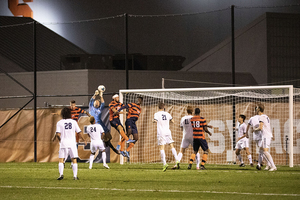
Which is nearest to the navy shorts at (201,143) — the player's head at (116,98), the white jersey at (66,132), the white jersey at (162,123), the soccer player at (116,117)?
the white jersey at (162,123)

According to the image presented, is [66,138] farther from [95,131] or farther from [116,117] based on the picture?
[116,117]

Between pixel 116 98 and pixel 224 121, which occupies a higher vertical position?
pixel 116 98

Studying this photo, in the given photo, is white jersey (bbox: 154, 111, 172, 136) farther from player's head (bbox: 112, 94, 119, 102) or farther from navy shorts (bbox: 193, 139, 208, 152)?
player's head (bbox: 112, 94, 119, 102)

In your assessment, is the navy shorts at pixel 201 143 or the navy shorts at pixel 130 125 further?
the navy shorts at pixel 130 125

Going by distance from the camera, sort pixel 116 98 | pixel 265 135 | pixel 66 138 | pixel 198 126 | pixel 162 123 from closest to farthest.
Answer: pixel 66 138
pixel 265 135
pixel 198 126
pixel 162 123
pixel 116 98

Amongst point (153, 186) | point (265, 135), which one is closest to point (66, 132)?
point (153, 186)

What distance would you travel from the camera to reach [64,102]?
25.3m

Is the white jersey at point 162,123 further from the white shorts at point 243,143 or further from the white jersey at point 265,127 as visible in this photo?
the white shorts at point 243,143

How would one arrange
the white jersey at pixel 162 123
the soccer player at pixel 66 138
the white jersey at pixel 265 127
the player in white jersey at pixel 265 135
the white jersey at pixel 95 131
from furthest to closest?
the white jersey at pixel 95 131, the white jersey at pixel 162 123, the white jersey at pixel 265 127, the player in white jersey at pixel 265 135, the soccer player at pixel 66 138

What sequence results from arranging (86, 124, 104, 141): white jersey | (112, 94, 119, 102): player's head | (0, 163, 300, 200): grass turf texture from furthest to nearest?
(112, 94, 119, 102): player's head → (86, 124, 104, 141): white jersey → (0, 163, 300, 200): grass turf texture

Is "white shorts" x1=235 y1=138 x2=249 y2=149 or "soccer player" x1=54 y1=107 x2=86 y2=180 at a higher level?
"soccer player" x1=54 y1=107 x2=86 y2=180

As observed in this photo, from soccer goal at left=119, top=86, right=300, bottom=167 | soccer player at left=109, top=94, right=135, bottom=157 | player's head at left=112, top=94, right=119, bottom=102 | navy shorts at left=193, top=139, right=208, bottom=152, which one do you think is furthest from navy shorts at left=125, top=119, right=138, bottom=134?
navy shorts at left=193, top=139, right=208, bottom=152

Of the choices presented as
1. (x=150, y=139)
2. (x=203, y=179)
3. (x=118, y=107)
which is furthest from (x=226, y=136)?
(x=203, y=179)

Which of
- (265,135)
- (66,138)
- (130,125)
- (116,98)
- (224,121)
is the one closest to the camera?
(66,138)
